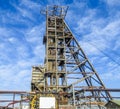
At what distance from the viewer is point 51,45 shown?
45781mm

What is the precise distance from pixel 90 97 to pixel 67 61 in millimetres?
8921

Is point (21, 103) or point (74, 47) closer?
point (21, 103)

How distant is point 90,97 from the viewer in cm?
3906

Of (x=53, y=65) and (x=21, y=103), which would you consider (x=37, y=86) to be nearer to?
(x=53, y=65)

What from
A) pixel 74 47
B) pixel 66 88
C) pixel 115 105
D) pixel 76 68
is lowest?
pixel 115 105

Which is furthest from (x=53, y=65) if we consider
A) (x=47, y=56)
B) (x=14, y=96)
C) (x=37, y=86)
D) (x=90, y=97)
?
(x=14, y=96)

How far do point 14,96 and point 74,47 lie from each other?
18.1 meters

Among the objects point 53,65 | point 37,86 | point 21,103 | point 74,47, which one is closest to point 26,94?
point 21,103

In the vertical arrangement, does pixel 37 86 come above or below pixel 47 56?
below

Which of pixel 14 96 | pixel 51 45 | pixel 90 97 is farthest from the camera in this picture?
pixel 51 45

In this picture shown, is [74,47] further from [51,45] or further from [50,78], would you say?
[50,78]

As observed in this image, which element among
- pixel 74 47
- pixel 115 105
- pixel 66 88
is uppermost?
pixel 74 47

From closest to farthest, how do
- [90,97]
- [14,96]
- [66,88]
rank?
1. [14,96]
2. [90,97]
3. [66,88]

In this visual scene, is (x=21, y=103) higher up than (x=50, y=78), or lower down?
lower down
